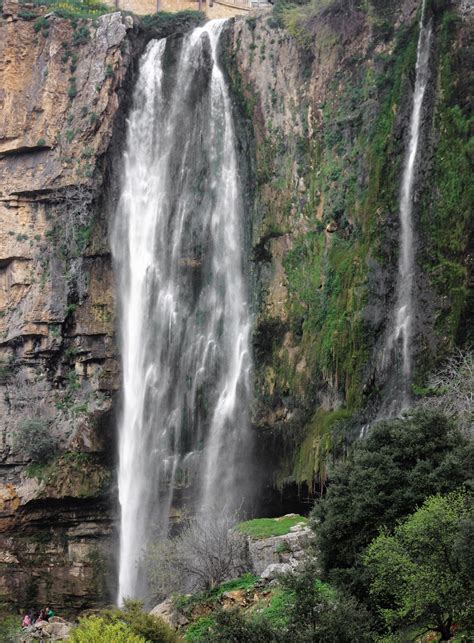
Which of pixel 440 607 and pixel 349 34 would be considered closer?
pixel 440 607

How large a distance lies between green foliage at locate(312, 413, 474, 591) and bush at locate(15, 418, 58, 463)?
71.7 feet

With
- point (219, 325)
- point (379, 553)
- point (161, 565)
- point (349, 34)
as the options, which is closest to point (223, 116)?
point (349, 34)

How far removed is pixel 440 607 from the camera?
61.4 feet

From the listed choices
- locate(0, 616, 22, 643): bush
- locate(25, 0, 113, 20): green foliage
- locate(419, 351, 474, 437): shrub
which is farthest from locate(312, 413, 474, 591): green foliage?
locate(25, 0, 113, 20): green foliage

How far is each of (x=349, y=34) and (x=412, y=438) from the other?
23543 millimetres

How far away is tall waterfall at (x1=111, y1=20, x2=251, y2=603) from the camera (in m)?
40.6

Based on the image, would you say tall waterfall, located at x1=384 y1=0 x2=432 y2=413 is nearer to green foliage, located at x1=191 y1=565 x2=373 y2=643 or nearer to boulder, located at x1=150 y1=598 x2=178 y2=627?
boulder, located at x1=150 y1=598 x2=178 y2=627

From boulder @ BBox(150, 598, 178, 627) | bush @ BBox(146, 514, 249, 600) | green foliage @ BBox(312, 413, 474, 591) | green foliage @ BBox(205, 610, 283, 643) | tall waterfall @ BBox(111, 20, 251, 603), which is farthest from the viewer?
→ tall waterfall @ BBox(111, 20, 251, 603)

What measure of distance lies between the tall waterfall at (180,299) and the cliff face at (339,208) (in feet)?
3.96

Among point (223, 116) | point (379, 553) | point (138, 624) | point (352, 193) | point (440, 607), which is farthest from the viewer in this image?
point (223, 116)

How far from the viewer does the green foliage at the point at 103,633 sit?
20703mm

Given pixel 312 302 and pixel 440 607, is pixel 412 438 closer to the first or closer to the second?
pixel 440 607

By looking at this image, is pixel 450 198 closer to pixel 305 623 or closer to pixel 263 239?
pixel 263 239

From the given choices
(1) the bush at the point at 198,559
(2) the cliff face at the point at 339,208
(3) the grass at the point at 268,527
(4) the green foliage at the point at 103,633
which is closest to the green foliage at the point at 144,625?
(4) the green foliage at the point at 103,633
